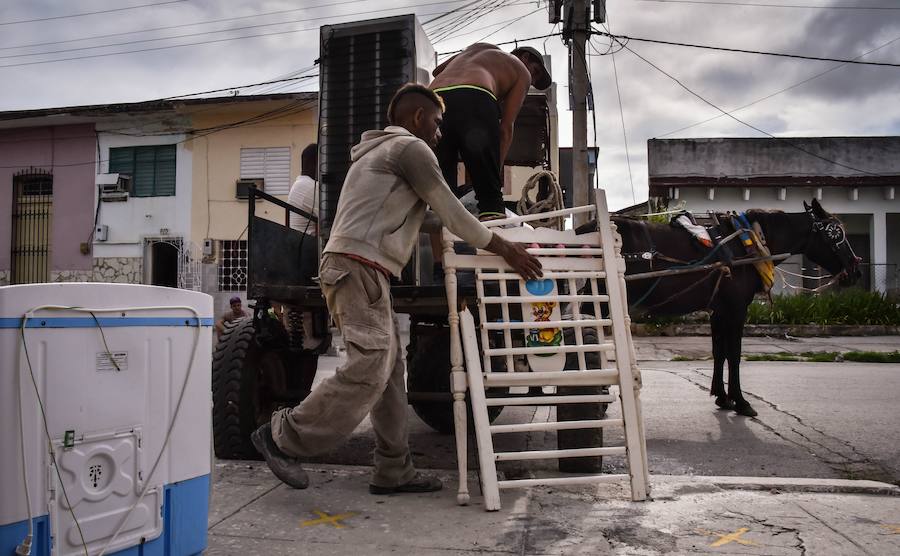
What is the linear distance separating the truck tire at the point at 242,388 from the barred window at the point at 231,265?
14.7 m

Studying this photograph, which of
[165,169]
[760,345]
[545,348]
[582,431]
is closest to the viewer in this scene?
[545,348]

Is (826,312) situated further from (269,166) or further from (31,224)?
(31,224)

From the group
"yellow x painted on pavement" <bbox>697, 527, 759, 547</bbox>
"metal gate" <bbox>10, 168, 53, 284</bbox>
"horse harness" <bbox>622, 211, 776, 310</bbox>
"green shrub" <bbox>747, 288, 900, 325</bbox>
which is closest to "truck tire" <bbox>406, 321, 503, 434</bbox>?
"horse harness" <bbox>622, 211, 776, 310</bbox>

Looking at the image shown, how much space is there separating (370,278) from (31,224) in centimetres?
2080

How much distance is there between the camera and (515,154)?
677cm

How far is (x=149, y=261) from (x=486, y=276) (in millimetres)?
17972

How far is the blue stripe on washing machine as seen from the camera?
1.79 meters

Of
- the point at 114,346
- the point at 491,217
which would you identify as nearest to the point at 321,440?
the point at 114,346

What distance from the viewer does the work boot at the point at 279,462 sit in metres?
3.23

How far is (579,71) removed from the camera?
12.7m

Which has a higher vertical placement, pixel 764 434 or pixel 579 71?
pixel 579 71

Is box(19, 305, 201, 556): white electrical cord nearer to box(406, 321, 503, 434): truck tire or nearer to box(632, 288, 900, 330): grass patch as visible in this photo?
box(406, 321, 503, 434): truck tire

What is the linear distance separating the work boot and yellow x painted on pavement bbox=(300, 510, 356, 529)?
0.20 metres

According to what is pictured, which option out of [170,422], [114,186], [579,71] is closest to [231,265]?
[114,186]
